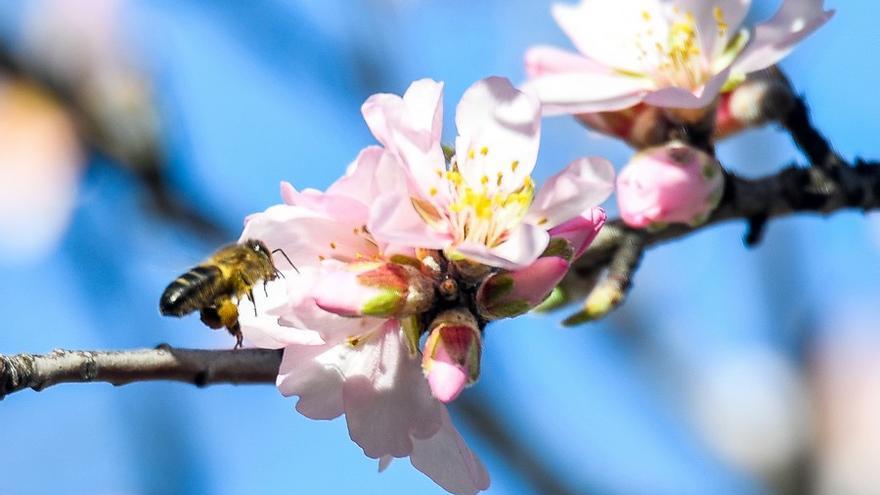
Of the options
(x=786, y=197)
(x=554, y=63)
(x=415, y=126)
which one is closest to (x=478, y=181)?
(x=415, y=126)

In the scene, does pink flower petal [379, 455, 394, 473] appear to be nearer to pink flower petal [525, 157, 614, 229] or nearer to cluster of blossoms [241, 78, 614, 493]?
cluster of blossoms [241, 78, 614, 493]

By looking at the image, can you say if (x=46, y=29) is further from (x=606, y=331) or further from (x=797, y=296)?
(x=797, y=296)

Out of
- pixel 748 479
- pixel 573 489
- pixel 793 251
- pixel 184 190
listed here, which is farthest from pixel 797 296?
pixel 184 190

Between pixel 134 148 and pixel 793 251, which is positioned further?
pixel 793 251

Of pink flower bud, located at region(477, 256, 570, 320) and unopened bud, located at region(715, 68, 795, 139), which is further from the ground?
unopened bud, located at region(715, 68, 795, 139)

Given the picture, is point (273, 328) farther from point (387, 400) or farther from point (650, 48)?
point (650, 48)

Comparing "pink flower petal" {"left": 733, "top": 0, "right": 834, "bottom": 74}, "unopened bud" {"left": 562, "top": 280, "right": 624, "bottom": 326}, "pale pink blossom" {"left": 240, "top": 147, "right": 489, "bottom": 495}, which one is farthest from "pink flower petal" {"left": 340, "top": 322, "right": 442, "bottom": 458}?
"pink flower petal" {"left": 733, "top": 0, "right": 834, "bottom": 74}

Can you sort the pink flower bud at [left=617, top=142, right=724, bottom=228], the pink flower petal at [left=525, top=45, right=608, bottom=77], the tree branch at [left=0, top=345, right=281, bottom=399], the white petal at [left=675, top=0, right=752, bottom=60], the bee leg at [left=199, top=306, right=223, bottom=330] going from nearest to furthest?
the tree branch at [left=0, top=345, right=281, bottom=399]
the bee leg at [left=199, top=306, right=223, bottom=330]
the pink flower bud at [left=617, top=142, right=724, bottom=228]
the pink flower petal at [left=525, top=45, right=608, bottom=77]
the white petal at [left=675, top=0, right=752, bottom=60]

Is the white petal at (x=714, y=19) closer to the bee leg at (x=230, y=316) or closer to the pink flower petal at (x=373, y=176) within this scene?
the pink flower petal at (x=373, y=176)
